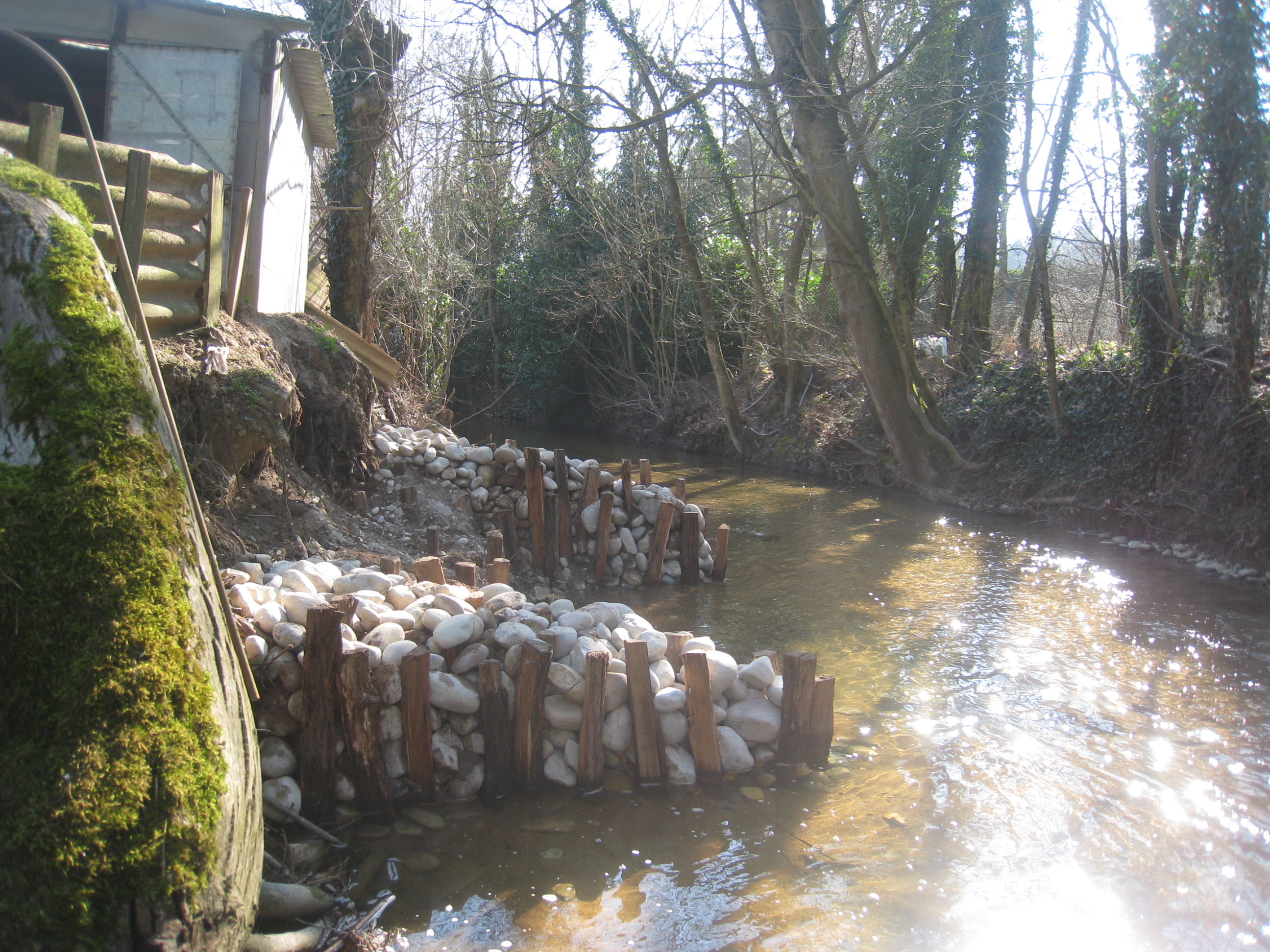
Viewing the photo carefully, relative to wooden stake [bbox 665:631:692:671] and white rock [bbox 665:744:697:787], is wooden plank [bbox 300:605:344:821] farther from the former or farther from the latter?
wooden stake [bbox 665:631:692:671]

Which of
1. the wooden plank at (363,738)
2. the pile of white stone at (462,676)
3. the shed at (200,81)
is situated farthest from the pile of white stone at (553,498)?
the wooden plank at (363,738)

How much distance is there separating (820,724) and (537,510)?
417 cm

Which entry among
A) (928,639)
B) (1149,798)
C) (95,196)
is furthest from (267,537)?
(1149,798)

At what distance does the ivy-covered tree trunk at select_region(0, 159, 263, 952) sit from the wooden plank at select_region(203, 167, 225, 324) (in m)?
3.21

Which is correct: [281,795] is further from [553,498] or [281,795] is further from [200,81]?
[200,81]

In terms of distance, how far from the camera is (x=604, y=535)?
8.15m

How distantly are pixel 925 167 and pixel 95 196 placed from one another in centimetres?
1477

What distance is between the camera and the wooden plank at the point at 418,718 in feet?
12.5

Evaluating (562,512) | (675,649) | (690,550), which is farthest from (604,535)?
(675,649)

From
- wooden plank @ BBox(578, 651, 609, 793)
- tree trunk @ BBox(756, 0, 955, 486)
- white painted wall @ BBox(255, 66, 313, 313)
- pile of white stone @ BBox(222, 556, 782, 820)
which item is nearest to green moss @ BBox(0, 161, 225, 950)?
pile of white stone @ BBox(222, 556, 782, 820)

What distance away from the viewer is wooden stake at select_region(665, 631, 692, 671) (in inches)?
185

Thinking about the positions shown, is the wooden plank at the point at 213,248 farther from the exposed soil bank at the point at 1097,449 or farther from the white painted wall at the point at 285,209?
the exposed soil bank at the point at 1097,449

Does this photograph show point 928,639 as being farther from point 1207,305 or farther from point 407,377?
point 407,377

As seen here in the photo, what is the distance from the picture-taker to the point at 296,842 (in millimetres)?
3412
